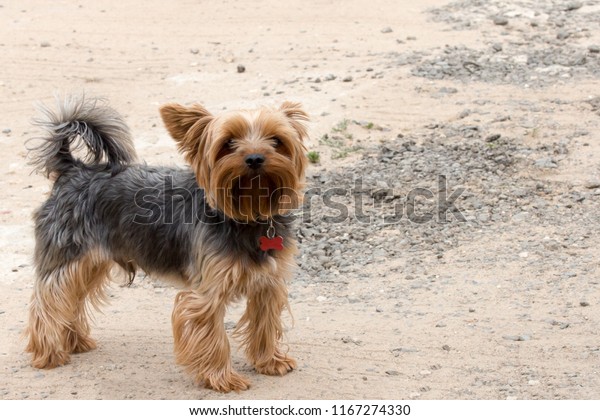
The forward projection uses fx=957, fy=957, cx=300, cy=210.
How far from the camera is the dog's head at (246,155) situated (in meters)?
5.94

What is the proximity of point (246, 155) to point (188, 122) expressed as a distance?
60 cm

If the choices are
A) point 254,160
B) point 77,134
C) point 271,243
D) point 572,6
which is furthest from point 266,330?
point 572,6

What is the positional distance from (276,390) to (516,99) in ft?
22.0

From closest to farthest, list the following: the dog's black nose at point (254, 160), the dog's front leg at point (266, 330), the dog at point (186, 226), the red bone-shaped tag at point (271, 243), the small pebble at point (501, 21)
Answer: the dog's black nose at point (254, 160) < the dog at point (186, 226) < the red bone-shaped tag at point (271, 243) < the dog's front leg at point (266, 330) < the small pebble at point (501, 21)

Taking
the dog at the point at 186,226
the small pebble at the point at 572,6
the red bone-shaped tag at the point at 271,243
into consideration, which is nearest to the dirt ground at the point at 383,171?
the small pebble at the point at 572,6

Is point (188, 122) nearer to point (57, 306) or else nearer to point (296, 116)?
point (296, 116)

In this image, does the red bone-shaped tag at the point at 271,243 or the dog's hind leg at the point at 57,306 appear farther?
the dog's hind leg at the point at 57,306

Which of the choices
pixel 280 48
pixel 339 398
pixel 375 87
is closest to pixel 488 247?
pixel 339 398

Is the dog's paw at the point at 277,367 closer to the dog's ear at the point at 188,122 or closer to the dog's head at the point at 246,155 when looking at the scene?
the dog's head at the point at 246,155

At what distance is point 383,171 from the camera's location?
10.3 m

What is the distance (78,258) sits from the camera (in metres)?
6.89

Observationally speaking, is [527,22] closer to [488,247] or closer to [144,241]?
[488,247]

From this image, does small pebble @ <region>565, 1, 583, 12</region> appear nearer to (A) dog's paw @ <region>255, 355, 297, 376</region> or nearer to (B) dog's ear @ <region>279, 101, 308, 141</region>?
(B) dog's ear @ <region>279, 101, 308, 141</region>

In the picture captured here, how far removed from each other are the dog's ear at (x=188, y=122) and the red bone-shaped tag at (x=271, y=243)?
69cm
